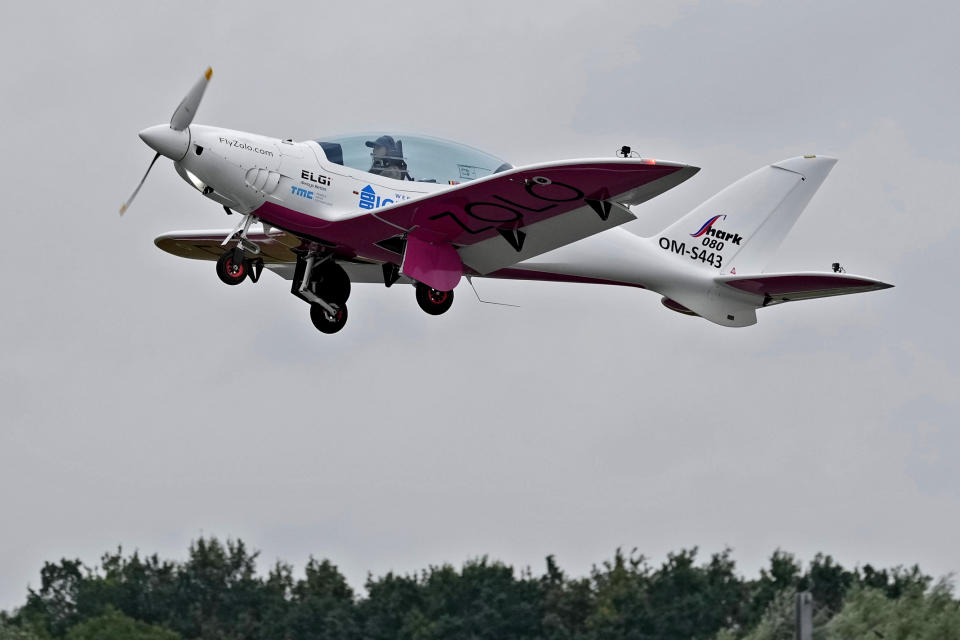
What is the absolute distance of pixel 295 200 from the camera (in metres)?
23.0

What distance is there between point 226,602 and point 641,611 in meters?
19.5

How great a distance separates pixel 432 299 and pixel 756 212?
7.18 metres

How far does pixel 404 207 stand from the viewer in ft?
73.7

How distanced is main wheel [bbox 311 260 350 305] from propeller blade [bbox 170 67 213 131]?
3002 millimetres

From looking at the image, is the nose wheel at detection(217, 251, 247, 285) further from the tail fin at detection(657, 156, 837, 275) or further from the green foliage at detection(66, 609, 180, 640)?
the green foliage at detection(66, 609, 180, 640)

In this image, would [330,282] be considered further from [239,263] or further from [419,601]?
[419,601]

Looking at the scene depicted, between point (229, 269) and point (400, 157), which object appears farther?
point (400, 157)

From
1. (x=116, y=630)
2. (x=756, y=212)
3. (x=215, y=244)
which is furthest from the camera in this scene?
(x=116, y=630)

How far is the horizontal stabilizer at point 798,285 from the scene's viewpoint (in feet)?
80.5

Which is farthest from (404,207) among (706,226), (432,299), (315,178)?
(706,226)

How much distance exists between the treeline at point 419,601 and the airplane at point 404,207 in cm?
5078

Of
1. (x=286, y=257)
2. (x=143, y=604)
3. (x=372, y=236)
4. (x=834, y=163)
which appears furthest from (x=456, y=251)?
(x=143, y=604)

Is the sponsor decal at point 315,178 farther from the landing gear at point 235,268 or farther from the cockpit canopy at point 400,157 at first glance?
the landing gear at point 235,268

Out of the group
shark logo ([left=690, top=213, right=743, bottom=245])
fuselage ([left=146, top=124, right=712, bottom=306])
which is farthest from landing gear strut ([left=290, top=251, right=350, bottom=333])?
shark logo ([left=690, top=213, right=743, bottom=245])
